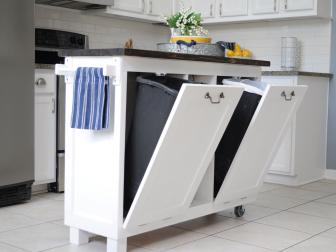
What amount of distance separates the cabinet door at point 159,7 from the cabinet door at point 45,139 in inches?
80.6

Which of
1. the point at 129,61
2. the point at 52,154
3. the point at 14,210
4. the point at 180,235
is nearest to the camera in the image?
the point at 129,61

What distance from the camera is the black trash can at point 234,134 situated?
3.02 meters

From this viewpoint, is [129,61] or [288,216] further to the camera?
[288,216]

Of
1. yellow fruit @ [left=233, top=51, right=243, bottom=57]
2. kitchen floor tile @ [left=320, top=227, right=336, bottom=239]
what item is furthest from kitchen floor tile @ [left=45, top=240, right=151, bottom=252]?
yellow fruit @ [left=233, top=51, right=243, bottom=57]

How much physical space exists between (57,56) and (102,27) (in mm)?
1302

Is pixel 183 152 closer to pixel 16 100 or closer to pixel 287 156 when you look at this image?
pixel 16 100

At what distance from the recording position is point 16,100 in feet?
11.8

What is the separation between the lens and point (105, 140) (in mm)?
2559

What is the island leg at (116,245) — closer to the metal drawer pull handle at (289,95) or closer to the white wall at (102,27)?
the metal drawer pull handle at (289,95)

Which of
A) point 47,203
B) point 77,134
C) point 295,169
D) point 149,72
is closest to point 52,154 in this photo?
point 47,203

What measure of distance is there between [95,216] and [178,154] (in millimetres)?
524

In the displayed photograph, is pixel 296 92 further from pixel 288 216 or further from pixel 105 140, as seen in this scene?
pixel 105 140

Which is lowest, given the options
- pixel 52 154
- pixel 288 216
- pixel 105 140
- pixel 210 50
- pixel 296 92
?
pixel 288 216

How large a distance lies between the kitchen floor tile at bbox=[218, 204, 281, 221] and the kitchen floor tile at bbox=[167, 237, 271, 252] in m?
0.57
